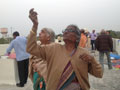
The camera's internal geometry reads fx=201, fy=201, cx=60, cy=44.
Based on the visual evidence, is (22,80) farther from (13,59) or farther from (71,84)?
(71,84)

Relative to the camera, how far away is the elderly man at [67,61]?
7.09 feet

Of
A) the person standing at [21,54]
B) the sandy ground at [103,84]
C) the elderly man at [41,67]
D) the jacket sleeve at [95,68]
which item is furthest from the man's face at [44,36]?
the sandy ground at [103,84]

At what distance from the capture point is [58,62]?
221 centimetres

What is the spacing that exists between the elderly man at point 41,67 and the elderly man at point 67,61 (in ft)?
2.06

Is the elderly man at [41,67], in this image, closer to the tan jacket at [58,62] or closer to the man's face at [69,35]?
the tan jacket at [58,62]

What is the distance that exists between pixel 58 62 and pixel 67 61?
0.34ft

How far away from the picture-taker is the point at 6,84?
686 centimetres

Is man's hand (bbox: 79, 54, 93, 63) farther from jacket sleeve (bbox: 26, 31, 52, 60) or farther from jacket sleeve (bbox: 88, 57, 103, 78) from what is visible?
jacket sleeve (bbox: 26, 31, 52, 60)

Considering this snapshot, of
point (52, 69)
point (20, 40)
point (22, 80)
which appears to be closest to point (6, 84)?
point (22, 80)

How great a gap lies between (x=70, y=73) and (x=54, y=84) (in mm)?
217

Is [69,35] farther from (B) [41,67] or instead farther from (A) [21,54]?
(A) [21,54]

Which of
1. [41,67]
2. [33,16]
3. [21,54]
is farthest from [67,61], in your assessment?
[21,54]

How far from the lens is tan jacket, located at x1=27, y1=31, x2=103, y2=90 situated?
2.17 metres

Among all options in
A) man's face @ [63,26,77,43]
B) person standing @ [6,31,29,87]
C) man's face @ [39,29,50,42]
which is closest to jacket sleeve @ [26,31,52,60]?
man's face @ [63,26,77,43]
